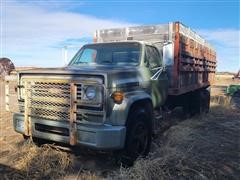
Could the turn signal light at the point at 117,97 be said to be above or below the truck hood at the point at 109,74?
below

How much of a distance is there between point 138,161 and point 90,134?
0.89 m

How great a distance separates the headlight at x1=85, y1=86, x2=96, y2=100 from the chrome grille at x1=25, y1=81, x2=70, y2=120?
31cm

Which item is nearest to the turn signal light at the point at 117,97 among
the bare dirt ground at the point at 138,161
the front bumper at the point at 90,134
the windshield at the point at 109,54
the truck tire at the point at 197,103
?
the front bumper at the point at 90,134

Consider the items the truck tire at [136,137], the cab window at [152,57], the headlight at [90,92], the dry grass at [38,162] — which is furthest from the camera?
the cab window at [152,57]

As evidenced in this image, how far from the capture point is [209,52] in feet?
38.1

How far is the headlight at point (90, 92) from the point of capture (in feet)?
15.5

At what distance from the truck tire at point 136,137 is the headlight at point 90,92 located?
70cm

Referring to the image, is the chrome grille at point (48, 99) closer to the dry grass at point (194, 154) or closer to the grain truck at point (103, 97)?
the grain truck at point (103, 97)

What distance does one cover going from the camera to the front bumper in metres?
4.63

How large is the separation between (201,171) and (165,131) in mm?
2864

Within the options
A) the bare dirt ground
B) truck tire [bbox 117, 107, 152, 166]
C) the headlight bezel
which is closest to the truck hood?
the headlight bezel

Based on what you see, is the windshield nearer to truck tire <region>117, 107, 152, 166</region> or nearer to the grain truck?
the grain truck

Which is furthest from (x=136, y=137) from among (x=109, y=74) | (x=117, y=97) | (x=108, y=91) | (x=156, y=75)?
(x=156, y=75)

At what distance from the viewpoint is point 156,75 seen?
6.42m
